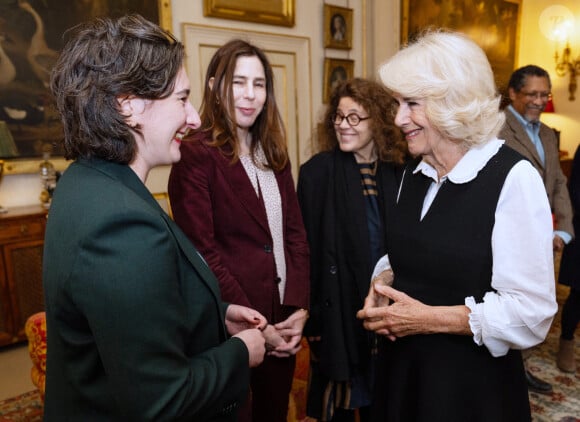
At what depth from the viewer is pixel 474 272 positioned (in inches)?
51.1

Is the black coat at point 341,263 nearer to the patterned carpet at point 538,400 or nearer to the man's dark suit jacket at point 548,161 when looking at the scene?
the patterned carpet at point 538,400

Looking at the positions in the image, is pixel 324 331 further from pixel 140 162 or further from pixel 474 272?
pixel 140 162

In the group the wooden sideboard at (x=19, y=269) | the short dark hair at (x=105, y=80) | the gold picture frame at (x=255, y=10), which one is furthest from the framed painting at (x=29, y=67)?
the short dark hair at (x=105, y=80)

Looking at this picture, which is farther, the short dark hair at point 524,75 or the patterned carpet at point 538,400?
the short dark hair at point 524,75

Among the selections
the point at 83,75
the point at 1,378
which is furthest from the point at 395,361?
the point at 1,378

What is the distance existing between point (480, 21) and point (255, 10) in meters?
4.30

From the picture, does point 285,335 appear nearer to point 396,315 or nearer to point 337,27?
point 396,315

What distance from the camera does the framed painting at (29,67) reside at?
3.78 m

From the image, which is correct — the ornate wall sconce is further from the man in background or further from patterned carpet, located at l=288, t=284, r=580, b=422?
patterned carpet, located at l=288, t=284, r=580, b=422

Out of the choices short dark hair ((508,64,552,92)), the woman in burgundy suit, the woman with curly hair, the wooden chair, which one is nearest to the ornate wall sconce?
short dark hair ((508,64,552,92))

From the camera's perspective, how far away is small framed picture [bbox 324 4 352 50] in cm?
569

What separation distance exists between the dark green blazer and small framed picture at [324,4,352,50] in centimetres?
525

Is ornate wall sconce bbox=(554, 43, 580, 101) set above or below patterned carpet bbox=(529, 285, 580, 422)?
above

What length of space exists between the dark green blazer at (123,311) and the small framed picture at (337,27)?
17.2 feet
